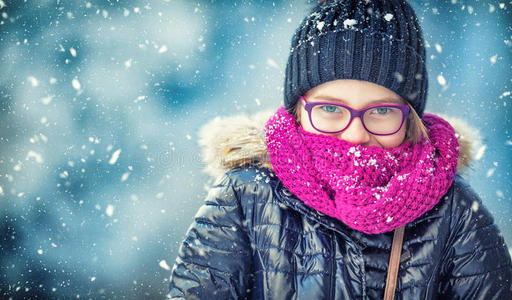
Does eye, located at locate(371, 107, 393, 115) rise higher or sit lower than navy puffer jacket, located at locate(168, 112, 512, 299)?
higher

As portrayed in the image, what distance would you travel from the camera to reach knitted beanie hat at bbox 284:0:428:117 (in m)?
1.18

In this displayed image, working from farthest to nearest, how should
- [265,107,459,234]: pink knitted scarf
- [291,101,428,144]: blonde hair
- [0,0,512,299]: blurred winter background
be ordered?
1. [0,0,512,299]: blurred winter background
2. [291,101,428,144]: blonde hair
3. [265,107,459,234]: pink knitted scarf

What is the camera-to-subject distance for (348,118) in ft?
3.91

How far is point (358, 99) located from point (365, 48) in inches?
6.6

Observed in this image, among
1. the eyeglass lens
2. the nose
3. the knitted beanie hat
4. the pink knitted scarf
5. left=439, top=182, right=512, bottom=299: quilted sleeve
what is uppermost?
the knitted beanie hat

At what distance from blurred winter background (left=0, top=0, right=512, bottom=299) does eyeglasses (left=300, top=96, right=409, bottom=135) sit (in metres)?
1.58

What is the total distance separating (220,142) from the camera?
1404 millimetres

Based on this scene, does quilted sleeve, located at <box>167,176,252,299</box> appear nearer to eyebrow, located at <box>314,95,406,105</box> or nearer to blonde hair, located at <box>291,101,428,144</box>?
eyebrow, located at <box>314,95,406,105</box>

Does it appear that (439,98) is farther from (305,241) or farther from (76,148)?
(76,148)

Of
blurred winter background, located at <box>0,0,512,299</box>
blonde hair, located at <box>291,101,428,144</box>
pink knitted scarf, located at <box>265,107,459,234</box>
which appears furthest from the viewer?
blurred winter background, located at <box>0,0,512,299</box>

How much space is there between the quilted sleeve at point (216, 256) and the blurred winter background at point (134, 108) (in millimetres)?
1447

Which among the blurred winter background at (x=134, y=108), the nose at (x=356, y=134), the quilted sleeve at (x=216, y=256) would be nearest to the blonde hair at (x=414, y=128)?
the nose at (x=356, y=134)

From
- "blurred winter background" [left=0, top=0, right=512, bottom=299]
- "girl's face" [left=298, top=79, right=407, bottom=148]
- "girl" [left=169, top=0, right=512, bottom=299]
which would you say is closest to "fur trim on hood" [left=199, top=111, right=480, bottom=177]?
"girl" [left=169, top=0, right=512, bottom=299]

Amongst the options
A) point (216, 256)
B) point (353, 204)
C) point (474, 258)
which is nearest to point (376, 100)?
point (353, 204)
